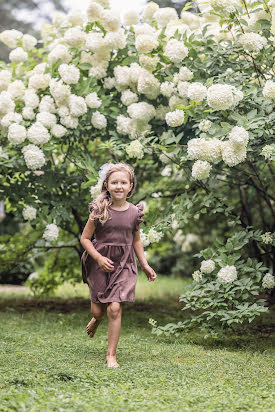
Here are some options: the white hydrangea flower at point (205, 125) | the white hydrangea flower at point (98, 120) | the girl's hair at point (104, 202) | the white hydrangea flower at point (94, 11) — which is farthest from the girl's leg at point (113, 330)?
the white hydrangea flower at point (94, 11)

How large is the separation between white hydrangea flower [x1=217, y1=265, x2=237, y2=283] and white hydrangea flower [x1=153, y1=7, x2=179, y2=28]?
2.63 metres

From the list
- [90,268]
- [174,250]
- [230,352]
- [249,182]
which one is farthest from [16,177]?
[174,250]

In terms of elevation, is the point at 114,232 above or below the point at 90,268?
above

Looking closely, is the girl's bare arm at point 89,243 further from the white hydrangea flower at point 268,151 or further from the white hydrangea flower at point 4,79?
the white hydrangea flower at point 4,79

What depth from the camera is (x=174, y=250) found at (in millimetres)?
11562

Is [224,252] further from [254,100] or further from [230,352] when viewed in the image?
[254,100]

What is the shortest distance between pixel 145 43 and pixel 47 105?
108cm

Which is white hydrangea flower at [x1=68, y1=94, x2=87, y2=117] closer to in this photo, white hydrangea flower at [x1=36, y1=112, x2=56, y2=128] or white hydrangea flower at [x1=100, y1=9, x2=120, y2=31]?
white hydrangea flower at [x1=36, y1=112, x2=56, y2=128]

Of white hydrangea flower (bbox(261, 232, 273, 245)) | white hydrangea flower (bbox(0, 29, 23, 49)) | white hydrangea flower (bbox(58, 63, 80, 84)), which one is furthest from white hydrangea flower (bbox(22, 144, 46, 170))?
white hydrangea flower (bbox(261, 232, 273, 245))

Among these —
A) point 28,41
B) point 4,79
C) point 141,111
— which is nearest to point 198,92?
point 141,111

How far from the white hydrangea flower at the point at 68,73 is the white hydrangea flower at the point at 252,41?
1.56 m

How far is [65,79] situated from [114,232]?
6.46 ft

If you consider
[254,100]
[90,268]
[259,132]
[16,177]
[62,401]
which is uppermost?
[254,100]

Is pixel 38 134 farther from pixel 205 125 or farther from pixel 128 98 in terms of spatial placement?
pixel 205 125
